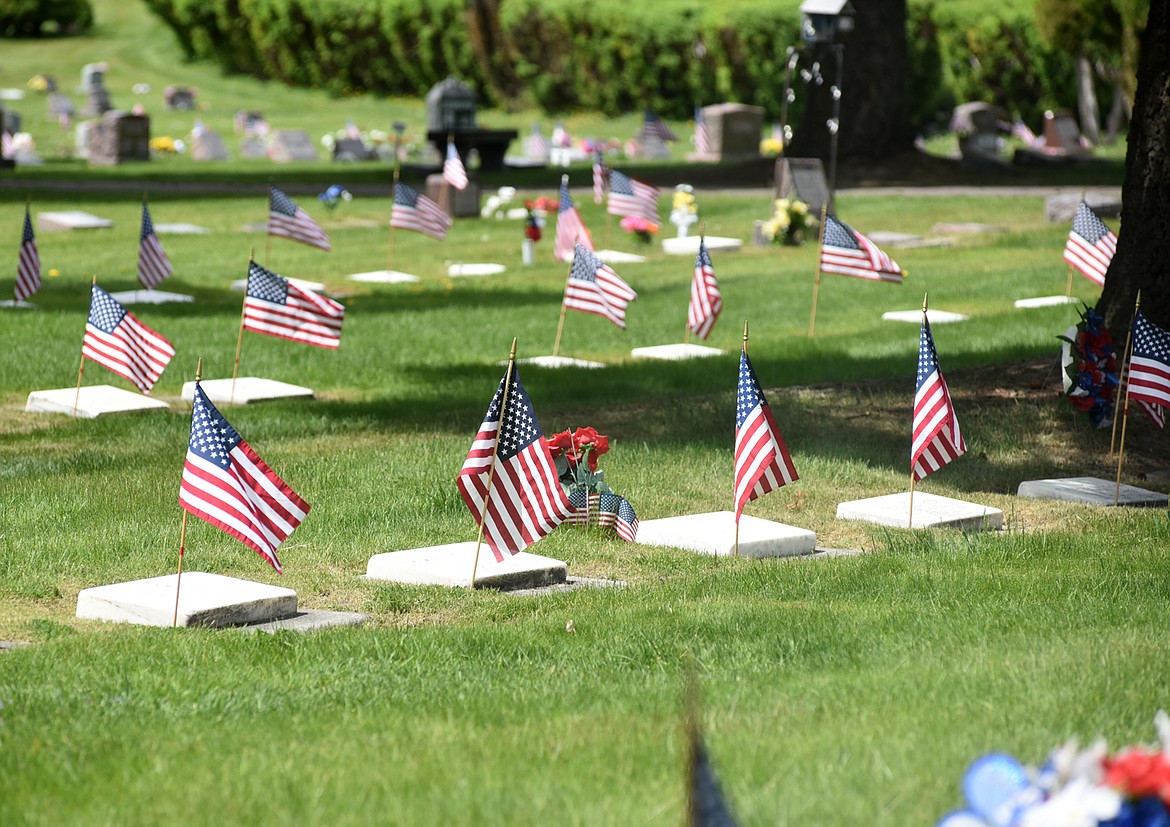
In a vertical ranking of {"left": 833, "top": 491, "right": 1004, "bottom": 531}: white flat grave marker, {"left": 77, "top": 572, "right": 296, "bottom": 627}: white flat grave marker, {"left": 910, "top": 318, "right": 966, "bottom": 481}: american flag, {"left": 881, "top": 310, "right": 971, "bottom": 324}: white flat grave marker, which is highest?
{"left": 910, "top": 318, "right": 966, "bottom": 481}: american flag

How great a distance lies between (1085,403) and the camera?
12477 millimetres

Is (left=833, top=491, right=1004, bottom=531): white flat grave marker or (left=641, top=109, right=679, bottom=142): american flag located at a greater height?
(left=833, top=491, right=1004, bottom=531): white flat grave marker

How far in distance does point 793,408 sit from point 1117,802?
9737 mm

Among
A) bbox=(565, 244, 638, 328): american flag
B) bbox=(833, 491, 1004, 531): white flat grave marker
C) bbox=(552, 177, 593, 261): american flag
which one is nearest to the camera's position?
bbox=(833, 491, 1004, 531): white flat grave marker

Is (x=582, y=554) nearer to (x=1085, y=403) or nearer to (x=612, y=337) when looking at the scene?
(x=1085, y=403)

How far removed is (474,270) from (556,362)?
25.0ft

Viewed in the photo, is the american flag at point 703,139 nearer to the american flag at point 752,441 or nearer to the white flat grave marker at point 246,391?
the white flat grave marker at point 246,391

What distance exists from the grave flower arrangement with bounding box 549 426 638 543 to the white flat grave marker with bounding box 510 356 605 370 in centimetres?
557

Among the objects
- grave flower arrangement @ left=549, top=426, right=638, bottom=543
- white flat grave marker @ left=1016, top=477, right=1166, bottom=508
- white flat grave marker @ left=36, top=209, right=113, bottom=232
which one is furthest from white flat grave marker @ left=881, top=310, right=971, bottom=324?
white flat grave marker @ left=36, top=209, right=113, bottom=232

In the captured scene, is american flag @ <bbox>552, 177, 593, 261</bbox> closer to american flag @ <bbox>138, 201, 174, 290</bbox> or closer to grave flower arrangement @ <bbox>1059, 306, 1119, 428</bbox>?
american flag @ <bbox>138, 201, 174, 290</bbox>

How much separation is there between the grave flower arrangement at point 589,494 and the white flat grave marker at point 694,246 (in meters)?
15.8

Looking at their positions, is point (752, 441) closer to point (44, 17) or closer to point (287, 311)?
point (287, 311)

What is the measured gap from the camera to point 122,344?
11977 mm

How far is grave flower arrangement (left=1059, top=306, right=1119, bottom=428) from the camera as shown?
1245 cm
